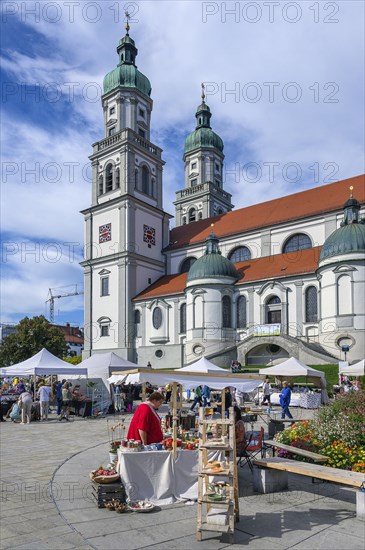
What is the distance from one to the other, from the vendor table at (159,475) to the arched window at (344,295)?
27.9 meters

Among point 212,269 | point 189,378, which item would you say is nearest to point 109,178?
point 212,269

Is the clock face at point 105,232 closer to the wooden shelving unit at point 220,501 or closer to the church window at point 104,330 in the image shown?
the church window at point 104,330

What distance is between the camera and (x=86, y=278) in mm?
52406

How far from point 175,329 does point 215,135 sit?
35.0 metres

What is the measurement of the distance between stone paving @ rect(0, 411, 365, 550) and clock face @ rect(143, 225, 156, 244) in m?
41.0

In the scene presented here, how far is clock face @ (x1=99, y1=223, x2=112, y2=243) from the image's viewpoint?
5031 cm

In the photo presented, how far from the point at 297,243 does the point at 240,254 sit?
5993 mm

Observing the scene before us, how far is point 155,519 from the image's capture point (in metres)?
7.02

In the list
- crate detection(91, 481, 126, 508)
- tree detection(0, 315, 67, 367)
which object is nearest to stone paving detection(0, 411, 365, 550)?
crate detection(91, 481, 126, 508)

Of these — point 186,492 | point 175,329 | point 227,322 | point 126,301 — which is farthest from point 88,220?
point 186,492

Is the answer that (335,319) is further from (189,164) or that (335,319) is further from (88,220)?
(189,164)

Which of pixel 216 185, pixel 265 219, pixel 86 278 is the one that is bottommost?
pixel 86 278

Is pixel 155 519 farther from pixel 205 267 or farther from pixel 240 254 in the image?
pixel 240 254

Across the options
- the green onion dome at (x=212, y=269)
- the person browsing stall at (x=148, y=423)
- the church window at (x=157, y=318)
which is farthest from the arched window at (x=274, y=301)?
the person browsing stall at (x=148, y=423)
